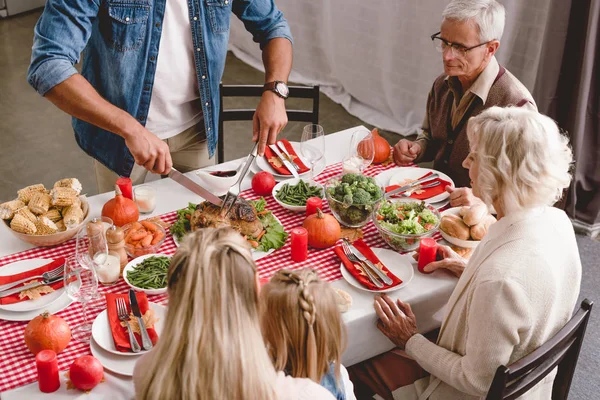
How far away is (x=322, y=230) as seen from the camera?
2.25m

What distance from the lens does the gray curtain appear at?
361 centimetres

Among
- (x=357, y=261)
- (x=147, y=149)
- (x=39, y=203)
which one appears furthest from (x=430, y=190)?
(x=39, y=203)

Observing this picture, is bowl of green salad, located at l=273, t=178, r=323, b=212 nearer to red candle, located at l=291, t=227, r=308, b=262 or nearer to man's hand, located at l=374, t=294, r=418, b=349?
red candle, located at l=291, t=227, r=308, b=262

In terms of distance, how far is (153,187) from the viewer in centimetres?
259

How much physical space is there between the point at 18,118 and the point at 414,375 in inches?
166

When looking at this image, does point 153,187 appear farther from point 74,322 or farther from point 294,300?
point 294,300

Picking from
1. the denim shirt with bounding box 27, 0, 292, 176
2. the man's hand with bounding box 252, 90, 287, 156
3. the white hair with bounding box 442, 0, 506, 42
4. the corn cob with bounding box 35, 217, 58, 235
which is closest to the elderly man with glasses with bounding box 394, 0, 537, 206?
the white hair with bounding box 442, 0, 506, 42

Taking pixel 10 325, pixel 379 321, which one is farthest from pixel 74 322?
pixel 379 321

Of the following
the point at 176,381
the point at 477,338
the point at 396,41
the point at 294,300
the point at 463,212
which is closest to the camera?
the point at 176,381

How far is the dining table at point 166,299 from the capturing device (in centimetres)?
174

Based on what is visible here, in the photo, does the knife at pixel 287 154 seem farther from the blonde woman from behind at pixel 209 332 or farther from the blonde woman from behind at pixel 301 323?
the blonde woman from behind at pixel 209 332

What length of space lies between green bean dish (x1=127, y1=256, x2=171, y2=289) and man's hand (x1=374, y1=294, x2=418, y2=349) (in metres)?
0.69

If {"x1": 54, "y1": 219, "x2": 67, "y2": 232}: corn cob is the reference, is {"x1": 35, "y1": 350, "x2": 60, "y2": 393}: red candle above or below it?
below

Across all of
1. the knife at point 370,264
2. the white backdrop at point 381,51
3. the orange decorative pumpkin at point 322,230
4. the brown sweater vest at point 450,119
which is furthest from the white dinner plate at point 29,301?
the white backdrop at point 381,51
